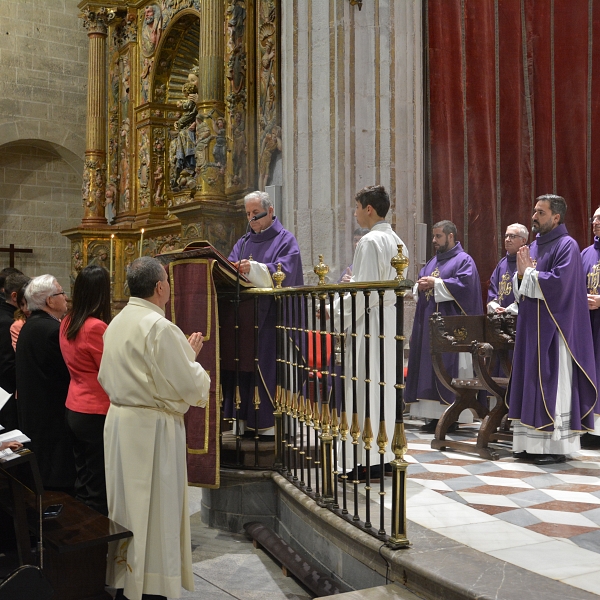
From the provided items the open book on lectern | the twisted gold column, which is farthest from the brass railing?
the twisted gold column

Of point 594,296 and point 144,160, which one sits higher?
point 144,160

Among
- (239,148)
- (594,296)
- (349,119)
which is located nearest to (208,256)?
(594,296)

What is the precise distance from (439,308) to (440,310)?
29 millimetres

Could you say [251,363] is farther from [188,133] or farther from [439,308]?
[188,133]

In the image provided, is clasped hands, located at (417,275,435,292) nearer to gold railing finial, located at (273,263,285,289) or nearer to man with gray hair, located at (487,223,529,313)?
man with gray hair, located at (487,223,529,313)

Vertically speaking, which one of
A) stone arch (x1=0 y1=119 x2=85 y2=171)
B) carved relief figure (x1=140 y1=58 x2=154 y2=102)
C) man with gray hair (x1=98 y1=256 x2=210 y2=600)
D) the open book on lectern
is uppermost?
carved relief figure (x1=140 y1=58 x2=154 y2=102)

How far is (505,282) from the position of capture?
6.33m

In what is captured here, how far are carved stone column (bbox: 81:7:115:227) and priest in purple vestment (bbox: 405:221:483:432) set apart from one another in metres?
7.87

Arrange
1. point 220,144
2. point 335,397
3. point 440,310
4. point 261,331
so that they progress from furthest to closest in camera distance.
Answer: point 220,144, point 440,310, point 261,331, point 335,397

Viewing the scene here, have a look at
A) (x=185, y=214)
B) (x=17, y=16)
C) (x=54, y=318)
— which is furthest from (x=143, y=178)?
(x=54, y=318)

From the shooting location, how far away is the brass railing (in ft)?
9.81

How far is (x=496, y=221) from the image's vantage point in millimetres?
7844

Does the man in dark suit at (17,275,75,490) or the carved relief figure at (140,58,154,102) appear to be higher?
the carved relief figure at (140,58,154,102)

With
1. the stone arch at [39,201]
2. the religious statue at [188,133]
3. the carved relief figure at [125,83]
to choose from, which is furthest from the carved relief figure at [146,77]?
Answer: the stone arch at [39,201]
